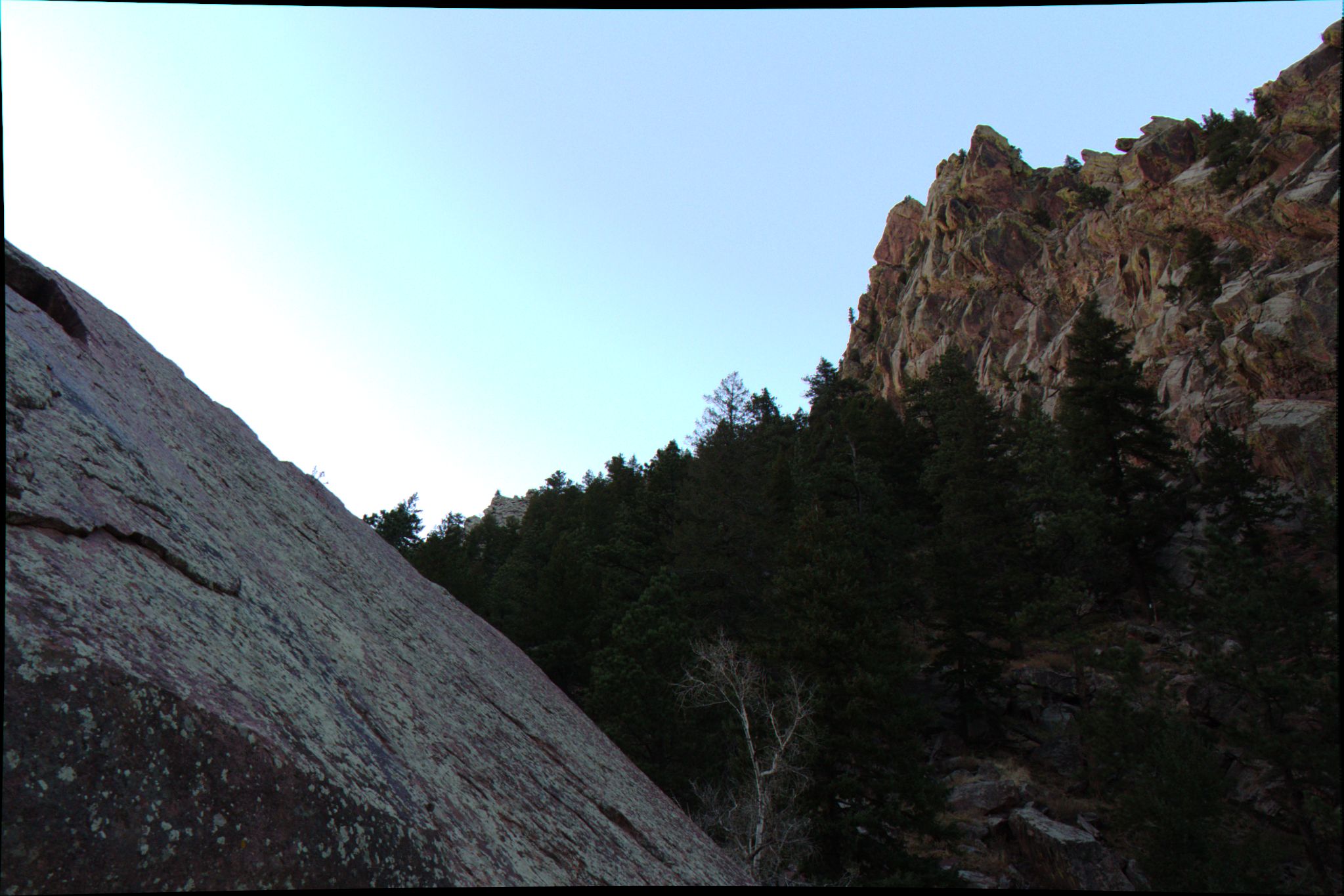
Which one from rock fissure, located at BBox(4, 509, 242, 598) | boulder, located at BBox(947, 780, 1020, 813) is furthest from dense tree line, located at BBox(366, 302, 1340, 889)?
rock fissure, located at BBox(4, 509, 242, 598)

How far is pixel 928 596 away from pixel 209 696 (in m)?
33.3

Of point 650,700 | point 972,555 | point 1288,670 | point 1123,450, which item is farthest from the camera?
point 1123,450

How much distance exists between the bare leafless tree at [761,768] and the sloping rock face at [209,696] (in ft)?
25.7

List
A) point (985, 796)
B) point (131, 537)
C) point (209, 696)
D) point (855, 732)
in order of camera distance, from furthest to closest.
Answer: point (985, 796)
point (855, 732)
point (131, 537)
point (209, 696)

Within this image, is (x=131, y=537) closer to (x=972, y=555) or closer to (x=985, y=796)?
(x=985, y=796)

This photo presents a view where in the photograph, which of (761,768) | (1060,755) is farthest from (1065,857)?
(761,768)

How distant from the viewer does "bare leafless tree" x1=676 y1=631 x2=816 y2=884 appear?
15.8m

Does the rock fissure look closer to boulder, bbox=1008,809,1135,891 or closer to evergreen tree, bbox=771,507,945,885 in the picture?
evergreen tree, bbox=771,507,945,885

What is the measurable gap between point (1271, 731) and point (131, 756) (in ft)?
85.8

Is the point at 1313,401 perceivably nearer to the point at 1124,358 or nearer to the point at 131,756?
the point at 1124,358

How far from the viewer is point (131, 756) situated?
2715 mm

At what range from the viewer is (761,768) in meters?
17.8

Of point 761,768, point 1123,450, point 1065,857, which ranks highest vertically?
point 1123,450

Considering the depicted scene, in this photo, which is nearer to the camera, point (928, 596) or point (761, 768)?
point (761, 768)
